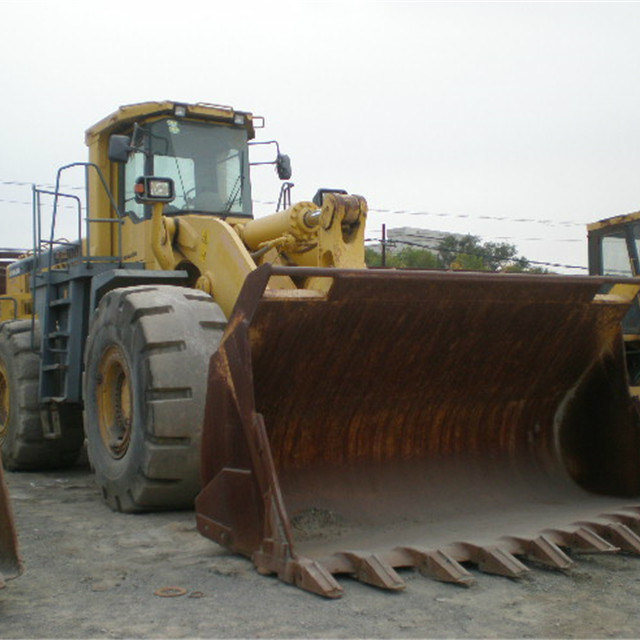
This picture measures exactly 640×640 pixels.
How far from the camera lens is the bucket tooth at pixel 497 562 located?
14.0 feet

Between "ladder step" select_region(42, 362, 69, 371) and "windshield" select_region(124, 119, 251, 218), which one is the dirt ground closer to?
"ladder step" select_region(42, 362, 69, 371)

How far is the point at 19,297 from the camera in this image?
1058cm

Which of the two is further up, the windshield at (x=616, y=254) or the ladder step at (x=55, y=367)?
the windshield at (x=616, y=254)

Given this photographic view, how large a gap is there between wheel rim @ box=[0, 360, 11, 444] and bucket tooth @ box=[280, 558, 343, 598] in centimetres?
534

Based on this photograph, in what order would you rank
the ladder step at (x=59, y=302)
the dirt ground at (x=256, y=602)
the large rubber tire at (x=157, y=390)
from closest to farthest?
the dirt ground at (x=256, y=602) → the large rubber tire at (x=157, y=390) → the ladder step at (x=59, y=302)

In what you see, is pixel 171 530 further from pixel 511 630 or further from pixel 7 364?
pixel 7 364

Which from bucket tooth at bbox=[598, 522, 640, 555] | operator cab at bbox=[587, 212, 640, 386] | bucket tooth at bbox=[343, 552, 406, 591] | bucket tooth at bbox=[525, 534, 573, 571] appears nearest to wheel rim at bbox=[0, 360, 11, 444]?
bucket tooth at bbox=[343, 552, 406, 591]

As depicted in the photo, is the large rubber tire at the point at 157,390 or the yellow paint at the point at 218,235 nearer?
the large rubber tire at the point at 157,390

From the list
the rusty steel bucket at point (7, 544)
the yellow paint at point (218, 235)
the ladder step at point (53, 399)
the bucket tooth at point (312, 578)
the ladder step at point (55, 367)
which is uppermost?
the yellow paint at point (218, 235)

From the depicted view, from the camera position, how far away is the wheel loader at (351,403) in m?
4.50

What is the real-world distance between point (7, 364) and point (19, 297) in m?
2.08

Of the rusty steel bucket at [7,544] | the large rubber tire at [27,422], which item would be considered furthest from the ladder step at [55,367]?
the rusty steel bucket at [7,544]

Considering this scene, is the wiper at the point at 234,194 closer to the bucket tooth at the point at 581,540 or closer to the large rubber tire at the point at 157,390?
the large rubber tire at the point at 157,390

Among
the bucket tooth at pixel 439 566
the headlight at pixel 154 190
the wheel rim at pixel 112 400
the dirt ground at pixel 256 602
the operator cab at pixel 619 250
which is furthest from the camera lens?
the operator cab at pixel 619 250
